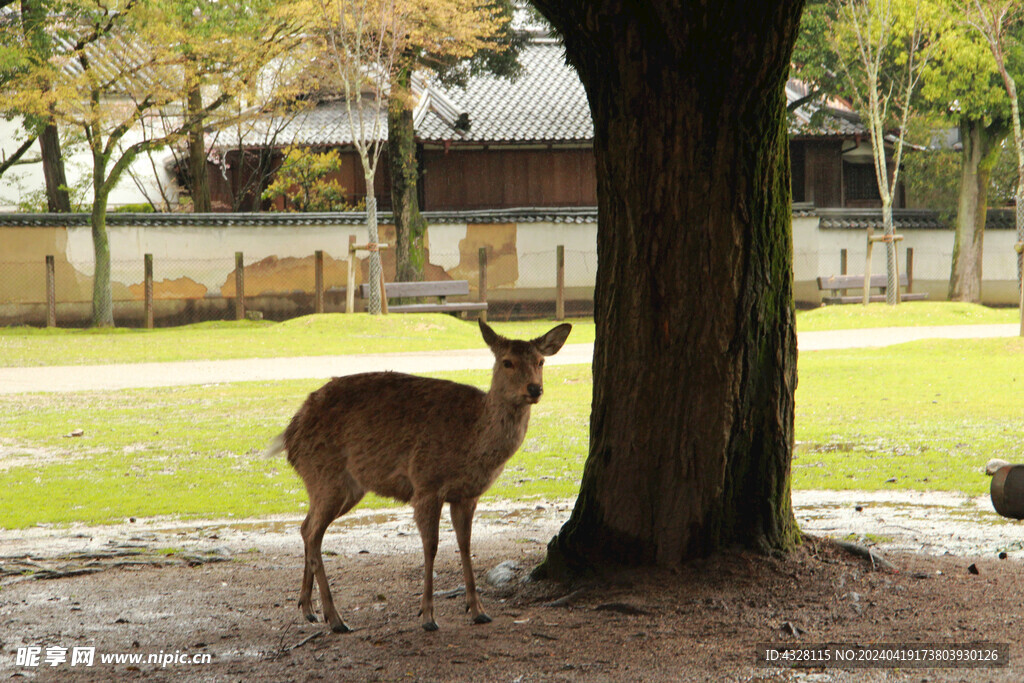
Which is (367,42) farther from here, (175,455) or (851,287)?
(175,455)

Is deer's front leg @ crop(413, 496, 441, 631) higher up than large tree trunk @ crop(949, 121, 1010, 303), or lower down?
lower down

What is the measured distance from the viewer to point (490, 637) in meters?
4.04

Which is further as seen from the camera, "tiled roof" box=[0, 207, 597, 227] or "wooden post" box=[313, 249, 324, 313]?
"wooden post" box=[313, 249, 324, 313]

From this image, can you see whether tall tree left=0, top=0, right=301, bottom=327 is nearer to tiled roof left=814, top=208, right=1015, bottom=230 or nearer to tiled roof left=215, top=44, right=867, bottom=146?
tiled roof left=215, top=44, right=867, bottom=146

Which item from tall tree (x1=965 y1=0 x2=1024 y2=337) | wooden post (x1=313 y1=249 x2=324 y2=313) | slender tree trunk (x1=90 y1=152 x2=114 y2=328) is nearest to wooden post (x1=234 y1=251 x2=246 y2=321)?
wooden post (x1=313 y1=249 x2=324 y2=313)

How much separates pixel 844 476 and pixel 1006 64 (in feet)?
68.7

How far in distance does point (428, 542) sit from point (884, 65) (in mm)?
25245

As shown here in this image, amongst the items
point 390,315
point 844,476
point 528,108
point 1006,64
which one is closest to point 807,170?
point 1006,64

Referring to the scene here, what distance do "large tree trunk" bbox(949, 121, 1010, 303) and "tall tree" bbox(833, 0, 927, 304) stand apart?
5.99ft

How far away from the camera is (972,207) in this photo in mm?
27078

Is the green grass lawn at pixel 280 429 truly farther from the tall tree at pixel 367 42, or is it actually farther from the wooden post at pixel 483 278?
the wooden post at pixel 483 278

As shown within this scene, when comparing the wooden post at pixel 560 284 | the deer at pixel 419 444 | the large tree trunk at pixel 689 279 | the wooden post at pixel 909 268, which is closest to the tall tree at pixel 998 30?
the wooden post at pixel 909 268

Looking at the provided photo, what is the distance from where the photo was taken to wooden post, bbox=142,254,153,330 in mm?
22656

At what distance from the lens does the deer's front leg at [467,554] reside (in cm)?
416
